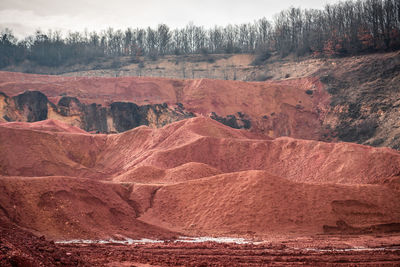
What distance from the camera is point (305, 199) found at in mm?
27875

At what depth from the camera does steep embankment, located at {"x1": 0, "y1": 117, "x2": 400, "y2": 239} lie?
79.6 ft

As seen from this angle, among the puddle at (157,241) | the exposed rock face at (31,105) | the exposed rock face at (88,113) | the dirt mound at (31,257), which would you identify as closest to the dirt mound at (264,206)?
the puddle at (157,241)

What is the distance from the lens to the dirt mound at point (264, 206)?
26422 mm

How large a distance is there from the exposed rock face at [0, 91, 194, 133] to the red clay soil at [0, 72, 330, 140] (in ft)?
6.37

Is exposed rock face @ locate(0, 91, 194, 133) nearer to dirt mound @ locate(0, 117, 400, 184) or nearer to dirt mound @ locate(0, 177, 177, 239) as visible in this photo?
dirt mound @ locate(0, 117, 400, 184)

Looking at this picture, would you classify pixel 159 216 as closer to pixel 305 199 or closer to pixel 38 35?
pixel 305 199

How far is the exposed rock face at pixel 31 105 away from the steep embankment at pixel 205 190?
44.8 ft

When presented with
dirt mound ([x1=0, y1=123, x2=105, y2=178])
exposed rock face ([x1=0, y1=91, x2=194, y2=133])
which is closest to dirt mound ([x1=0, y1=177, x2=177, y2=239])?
dirt mound ([x1=0, y1=123, x2=105, y2=178])

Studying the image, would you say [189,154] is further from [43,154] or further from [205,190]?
[43,154]

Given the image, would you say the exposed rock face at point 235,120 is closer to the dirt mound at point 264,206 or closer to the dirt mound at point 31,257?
the dirt mound at point 264,206

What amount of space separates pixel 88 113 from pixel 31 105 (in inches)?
292

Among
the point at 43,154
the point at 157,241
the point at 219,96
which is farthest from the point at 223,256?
the point at 219,96

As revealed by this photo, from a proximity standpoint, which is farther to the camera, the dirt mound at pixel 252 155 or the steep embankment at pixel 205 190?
the dirt mound at pixel 252 155

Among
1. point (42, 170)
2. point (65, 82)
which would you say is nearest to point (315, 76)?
point (65, 82)
